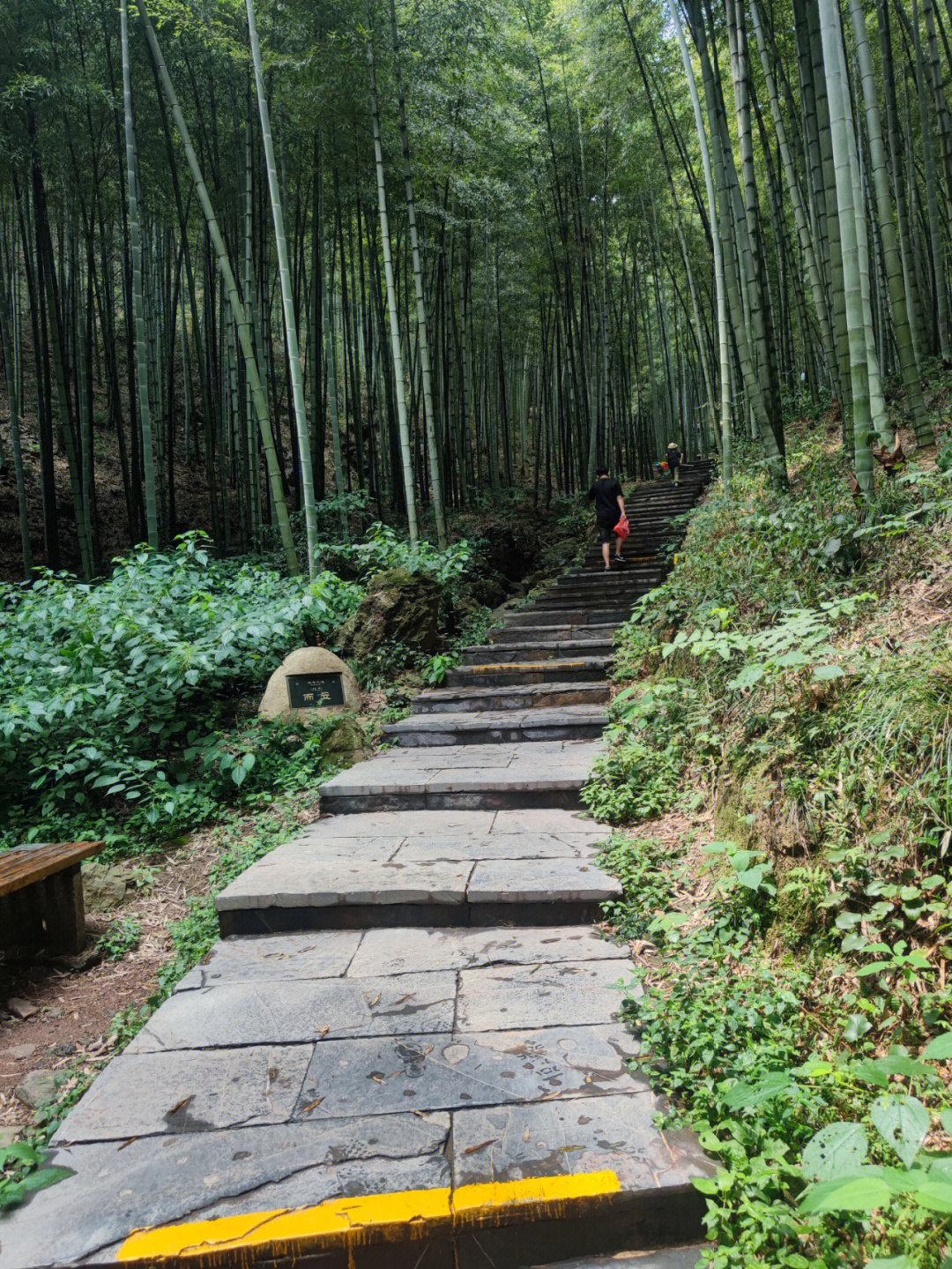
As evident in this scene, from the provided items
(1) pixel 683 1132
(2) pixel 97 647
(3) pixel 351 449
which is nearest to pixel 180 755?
(2) pixel 97 647

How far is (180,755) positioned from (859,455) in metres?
3.84

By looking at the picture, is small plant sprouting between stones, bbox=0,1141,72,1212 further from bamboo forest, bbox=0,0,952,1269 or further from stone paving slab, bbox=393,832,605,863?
stone paving slab, bbox=393,832,605,863

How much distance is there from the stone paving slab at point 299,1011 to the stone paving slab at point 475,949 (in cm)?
7

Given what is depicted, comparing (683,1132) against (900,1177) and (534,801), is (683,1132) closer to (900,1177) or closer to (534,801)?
(900,1177)

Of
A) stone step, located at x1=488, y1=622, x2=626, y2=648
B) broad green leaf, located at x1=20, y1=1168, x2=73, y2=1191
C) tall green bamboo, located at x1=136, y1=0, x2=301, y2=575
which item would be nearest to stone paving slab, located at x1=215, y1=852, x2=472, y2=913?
broad green leaf, located at x1=20, y1=1168, x2=73, y2=1191

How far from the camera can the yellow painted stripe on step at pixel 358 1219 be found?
1216 mm

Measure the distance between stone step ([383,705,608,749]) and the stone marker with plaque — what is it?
399 mm

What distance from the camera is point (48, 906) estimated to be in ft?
8.36

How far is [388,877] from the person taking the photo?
2479mm

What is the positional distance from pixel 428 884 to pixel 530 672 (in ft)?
9.36

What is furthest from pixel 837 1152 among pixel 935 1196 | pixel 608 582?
pixel 608 582

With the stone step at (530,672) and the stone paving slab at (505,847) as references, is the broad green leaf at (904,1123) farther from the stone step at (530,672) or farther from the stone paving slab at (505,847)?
the stone step at (530,672)

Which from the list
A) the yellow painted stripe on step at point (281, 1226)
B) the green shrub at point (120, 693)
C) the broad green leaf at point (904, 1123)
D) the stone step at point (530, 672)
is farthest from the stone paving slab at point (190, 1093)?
the stone step at point (530, 672)

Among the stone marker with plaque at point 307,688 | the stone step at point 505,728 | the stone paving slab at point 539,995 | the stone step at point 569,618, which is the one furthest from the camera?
the stone step at point 569,618
